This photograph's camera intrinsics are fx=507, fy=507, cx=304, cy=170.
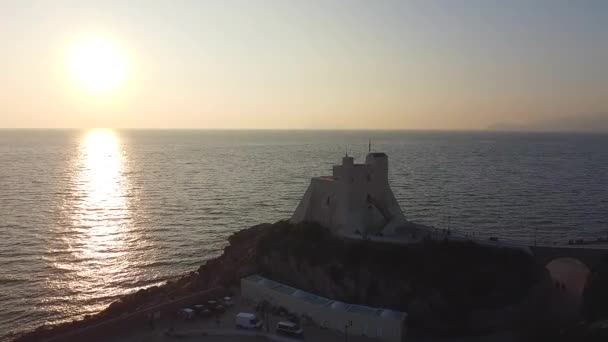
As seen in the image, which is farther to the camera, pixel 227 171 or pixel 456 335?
pixel 227 171

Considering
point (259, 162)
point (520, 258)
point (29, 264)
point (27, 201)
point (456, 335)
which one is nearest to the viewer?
point (456, 335)

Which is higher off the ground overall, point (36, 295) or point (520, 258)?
point (520, 258)

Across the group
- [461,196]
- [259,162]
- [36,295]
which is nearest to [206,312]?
[36,295]

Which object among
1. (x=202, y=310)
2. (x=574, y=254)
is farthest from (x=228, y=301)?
(x=574, y=254)

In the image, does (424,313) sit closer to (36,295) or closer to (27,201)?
(36,295)

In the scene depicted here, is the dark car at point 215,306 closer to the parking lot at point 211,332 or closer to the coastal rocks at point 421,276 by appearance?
the parking lot at point 211,332

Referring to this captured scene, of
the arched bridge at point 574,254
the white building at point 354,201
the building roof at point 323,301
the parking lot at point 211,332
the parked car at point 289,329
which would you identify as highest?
the white building at point 354,201

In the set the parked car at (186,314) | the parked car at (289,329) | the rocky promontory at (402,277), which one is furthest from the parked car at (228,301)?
the parked car at (289,329)
